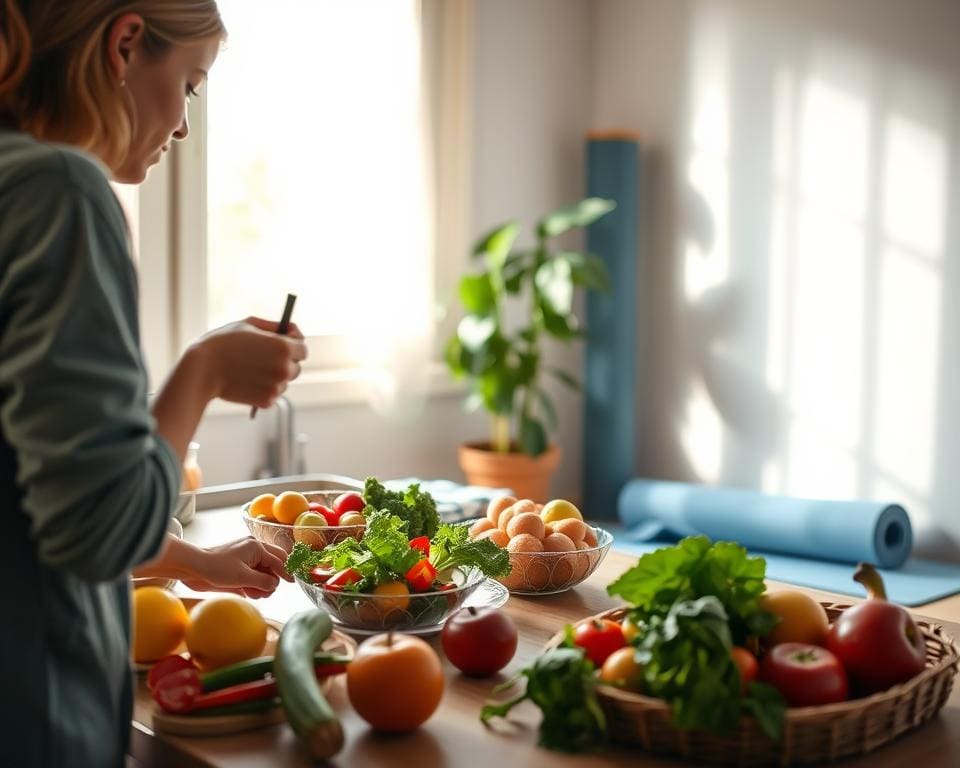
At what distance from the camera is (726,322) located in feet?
12.2

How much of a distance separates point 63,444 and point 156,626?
0.48m

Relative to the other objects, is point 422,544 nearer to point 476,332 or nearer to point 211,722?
point 211,722

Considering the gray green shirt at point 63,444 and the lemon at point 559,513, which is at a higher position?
the gray green shirt at point 63,444

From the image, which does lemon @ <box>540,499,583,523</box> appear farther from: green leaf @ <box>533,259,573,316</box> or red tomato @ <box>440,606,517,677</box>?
green leaf @ <box>533,259,573,316</box>

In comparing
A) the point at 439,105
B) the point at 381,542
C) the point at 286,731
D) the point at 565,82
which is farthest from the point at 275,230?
the point at 286,731

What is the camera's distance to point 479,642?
1200 millimetres

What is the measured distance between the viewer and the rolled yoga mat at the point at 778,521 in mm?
3031

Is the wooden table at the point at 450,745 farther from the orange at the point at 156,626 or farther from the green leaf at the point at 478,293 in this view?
the green leaf at the point at 478,293

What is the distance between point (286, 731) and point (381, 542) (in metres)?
0.27

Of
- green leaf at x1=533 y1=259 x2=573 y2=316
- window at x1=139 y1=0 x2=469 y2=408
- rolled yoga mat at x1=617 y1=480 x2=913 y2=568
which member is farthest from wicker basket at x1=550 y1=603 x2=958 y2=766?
green leaf at x1=533 y1=259 x2=573 y2=316

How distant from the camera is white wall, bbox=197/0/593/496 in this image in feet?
11.4

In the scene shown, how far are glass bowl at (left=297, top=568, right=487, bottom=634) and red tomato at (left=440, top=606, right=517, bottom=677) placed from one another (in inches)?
3.6

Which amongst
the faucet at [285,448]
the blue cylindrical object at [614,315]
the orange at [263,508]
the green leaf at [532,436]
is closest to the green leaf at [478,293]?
the green leaf at [532,436]

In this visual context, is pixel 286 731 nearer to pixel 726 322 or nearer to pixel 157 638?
pixel 157 638
